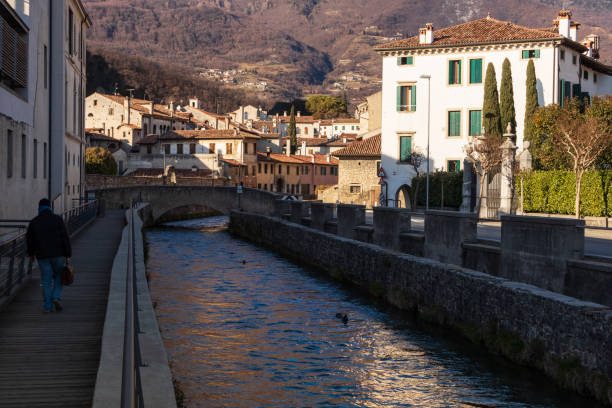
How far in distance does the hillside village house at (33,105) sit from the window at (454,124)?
26.4 meters

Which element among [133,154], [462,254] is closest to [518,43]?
[462,254]

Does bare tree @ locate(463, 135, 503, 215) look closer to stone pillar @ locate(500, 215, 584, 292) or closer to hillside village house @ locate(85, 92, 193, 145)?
stone pillar @ locate(500, 215, 584, 292)

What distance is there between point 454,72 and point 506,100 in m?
4.48

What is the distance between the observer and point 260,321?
17375 millimetres

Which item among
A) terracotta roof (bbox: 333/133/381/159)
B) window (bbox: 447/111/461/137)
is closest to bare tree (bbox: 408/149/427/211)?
window (bbox: 447/111/461/137)

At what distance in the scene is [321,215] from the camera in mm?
30281

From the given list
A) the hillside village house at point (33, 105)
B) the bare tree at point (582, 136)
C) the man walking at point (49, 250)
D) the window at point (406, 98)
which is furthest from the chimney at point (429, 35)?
the man walking at point (49, 250)

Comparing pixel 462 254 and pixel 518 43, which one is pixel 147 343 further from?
pixel 518 43

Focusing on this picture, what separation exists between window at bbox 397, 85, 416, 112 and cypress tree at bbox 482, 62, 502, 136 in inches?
214

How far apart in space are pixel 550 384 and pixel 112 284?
6849mm

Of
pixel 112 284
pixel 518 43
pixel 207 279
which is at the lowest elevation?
pixel 207 279

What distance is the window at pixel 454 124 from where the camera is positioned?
1986 inches

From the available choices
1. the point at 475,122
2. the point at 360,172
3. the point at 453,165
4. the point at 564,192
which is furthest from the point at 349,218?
the point at 360,172

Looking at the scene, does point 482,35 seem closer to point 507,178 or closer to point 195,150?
point 507,178
